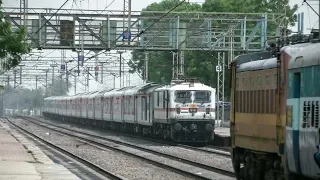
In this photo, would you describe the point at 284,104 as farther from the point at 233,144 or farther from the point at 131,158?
the point at 131,158

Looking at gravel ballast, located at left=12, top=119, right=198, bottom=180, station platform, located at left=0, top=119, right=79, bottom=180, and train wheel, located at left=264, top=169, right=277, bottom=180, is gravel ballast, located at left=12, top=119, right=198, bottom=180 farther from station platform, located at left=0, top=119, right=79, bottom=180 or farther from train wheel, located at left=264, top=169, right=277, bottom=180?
train wheel, located at left=264, top=169, right=277, bottom=180

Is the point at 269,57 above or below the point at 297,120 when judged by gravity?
above

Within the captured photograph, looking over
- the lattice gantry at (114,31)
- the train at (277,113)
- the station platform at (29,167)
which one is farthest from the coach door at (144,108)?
the train at (277,113)

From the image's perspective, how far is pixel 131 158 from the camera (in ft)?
97.7

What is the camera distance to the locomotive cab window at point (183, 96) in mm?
38188

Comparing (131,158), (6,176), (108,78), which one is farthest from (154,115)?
(108,78)

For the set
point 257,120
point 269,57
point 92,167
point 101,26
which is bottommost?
point 92,167

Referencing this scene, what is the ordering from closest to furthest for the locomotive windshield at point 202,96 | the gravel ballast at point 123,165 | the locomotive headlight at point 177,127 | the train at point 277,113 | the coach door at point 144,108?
the train at point 277,113
the gravel ballast at point 123,165
the locomotive headlight at point 177,127
the locomotive windshield at point 202,96
the coach door at point 144,108

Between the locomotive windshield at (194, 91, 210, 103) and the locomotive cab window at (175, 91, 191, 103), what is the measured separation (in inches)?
13.5

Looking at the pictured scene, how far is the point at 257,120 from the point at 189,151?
17.5 meters

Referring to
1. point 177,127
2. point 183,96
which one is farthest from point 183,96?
point 177,127

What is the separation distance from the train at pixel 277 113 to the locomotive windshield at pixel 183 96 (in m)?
20.2

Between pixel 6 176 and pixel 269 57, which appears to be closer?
pixel 269 57

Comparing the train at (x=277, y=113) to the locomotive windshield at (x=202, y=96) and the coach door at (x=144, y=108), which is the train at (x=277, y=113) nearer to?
the locomotive windshield at (x=202, y=96)
